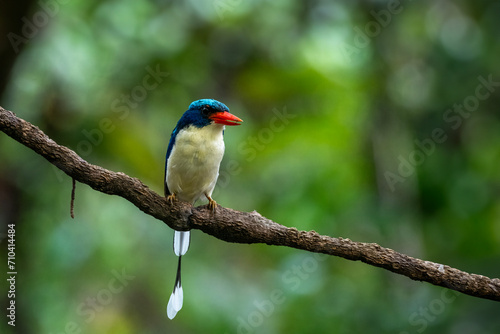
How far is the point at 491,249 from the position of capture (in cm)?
497

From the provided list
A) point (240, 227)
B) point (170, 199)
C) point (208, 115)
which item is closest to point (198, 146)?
point (208, 115)

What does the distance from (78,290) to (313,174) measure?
8.56ft

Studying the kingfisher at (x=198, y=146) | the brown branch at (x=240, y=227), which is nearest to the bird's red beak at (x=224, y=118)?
the kingfisher at (x=198, y=146)

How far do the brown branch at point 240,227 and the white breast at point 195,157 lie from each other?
737 mm

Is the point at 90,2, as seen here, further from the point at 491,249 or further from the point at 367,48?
the point at 491,249

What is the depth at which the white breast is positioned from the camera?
147 inches

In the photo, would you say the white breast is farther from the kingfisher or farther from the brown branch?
the brown branch

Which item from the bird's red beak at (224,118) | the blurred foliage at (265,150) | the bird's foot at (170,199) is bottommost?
the blurred foliage at (265,150)

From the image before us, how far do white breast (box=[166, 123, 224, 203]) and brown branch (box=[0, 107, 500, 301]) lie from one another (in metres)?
0.74

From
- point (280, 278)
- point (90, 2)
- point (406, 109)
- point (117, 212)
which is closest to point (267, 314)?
point (280, 278)

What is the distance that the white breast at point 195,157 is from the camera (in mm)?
3736

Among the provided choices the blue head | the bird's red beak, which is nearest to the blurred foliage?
the blue head

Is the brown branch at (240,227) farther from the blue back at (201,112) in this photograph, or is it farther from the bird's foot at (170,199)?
the blue back at (201,112)

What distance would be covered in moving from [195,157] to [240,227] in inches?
34.8
